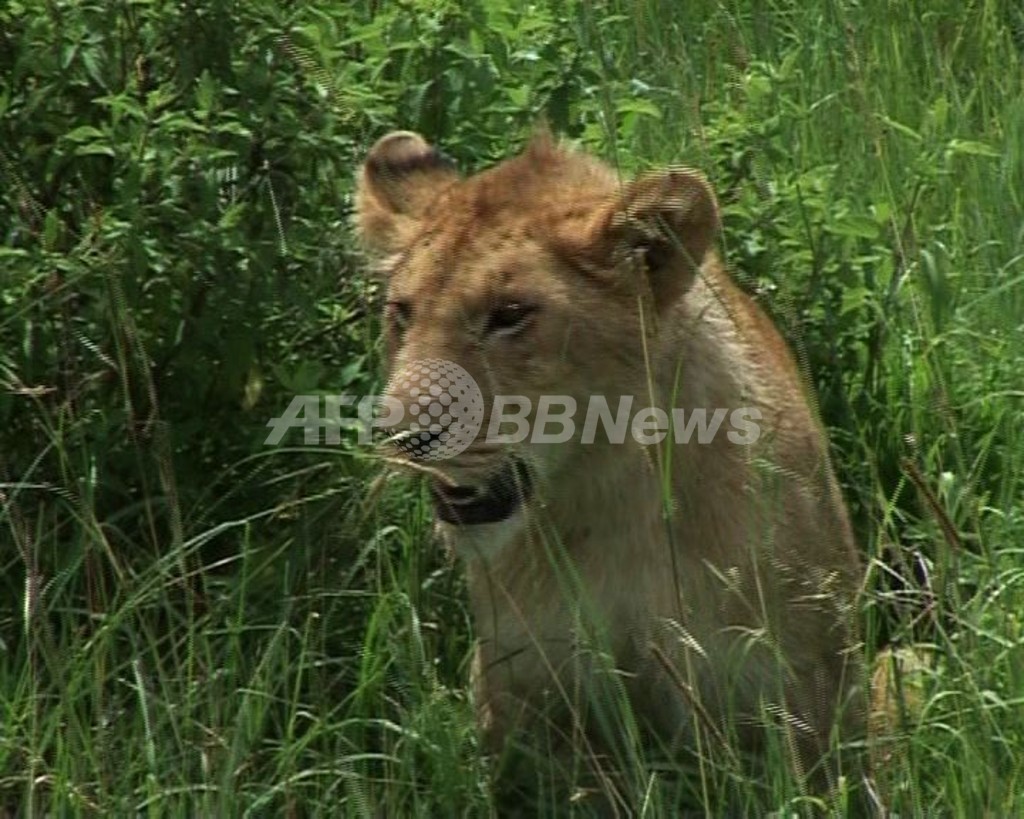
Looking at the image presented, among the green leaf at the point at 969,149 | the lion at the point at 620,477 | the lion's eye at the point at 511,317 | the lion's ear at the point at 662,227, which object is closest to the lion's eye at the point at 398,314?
the lion at the point at 620,477

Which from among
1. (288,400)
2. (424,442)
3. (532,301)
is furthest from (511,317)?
(288,400)

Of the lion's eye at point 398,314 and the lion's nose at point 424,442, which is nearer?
the lion's nose at point 424,442

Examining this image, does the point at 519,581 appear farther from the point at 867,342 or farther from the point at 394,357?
the point at 867,342

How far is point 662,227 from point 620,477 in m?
0.37

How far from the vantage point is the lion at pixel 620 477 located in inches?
125

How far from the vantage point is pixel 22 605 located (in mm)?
3725

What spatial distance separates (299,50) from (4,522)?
0.89 metres

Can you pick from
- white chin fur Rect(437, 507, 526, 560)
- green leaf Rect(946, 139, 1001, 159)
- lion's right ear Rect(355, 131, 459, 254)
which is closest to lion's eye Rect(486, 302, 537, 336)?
white chin fur Rect(437, 507, 526, 560)

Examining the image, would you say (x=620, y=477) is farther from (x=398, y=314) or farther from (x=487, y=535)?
(x=398, y=314)

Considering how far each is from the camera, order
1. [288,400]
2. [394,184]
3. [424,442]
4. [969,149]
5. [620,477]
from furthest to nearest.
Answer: [969,149], [288,400], [394,184], [620,477], [424,442]

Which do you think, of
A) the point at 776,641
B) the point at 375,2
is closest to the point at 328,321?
the point at 375,2

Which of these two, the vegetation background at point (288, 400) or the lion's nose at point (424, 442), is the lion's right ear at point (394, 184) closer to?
the vegetation background at point (288, 400)

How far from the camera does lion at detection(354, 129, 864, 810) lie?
10.4 ft

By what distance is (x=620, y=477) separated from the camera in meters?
3.31
